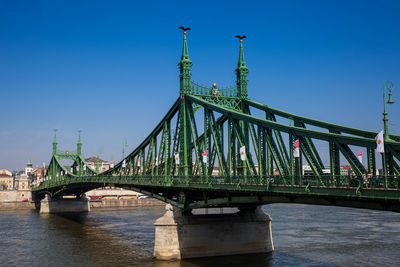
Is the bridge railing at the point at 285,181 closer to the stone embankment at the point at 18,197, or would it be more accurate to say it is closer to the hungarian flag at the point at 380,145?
the hungarian flag at the point at 380,145

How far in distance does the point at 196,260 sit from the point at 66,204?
85199 millimetres

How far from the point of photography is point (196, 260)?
1769 inches

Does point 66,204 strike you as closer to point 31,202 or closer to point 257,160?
point 31,202

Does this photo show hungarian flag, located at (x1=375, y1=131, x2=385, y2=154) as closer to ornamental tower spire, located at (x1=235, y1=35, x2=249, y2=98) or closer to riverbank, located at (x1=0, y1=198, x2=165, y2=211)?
ornamental tower spire, located at (x1=235, y1=35, x2=249, y2=98)

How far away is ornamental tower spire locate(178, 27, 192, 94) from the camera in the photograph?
52594mm

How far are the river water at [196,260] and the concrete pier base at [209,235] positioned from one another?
129 centimetres

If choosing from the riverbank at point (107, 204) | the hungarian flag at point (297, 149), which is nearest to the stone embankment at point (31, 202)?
the riverbank at point (107, 204)

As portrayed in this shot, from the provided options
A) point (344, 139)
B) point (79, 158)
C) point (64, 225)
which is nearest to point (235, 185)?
point (344, 139)

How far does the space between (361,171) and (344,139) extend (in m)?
2.00

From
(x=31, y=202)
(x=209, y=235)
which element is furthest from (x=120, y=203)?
Answer: (x=209, y=235)

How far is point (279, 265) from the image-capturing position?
4238 centimetres

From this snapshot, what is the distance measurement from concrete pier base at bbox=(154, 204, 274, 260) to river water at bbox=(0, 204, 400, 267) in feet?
4.24

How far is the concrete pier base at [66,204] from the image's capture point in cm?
11919

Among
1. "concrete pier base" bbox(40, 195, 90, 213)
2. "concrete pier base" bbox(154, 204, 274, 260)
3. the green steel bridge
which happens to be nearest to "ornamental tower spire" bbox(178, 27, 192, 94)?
the green steel bridge
